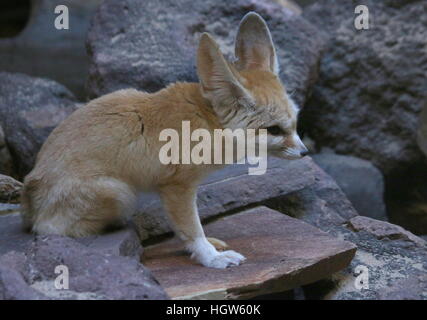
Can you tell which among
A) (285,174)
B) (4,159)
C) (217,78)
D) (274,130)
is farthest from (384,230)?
(4,159)

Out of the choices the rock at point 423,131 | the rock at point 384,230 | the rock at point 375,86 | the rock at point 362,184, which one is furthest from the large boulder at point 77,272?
the rock at point 375,86

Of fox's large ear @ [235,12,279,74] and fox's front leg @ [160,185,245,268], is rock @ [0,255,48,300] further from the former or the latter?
fox's large ear @ [235,12,279,74]

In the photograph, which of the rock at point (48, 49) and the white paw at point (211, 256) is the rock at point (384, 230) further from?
the rock at point (48, 49)

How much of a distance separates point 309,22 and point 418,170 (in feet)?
6.26

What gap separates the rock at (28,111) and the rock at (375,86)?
257 cm

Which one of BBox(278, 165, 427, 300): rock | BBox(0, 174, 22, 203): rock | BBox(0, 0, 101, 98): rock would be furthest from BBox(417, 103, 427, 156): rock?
BBox(0, 0, 101, 98): rock

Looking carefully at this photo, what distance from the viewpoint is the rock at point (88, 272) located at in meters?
3.16

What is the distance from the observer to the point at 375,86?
673cm

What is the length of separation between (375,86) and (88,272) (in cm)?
430

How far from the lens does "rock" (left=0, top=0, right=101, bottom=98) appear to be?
9.68 meters

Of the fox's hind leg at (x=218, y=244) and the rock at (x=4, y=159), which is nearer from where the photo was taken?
the fox's hind leg at (x=218, y=244)

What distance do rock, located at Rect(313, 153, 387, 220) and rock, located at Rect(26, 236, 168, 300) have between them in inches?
139
